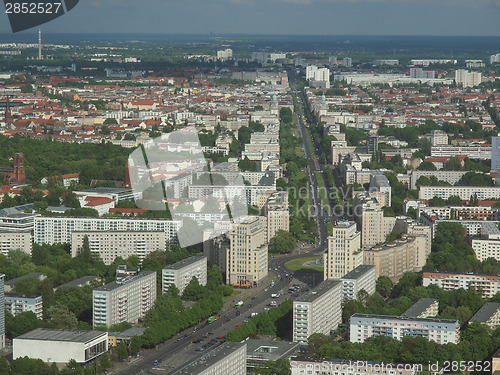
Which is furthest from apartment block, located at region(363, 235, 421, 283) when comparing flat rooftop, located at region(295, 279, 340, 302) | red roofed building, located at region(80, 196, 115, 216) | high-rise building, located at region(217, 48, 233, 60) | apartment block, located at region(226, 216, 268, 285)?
high-rise building, located at region(217, 48, 233, 60)

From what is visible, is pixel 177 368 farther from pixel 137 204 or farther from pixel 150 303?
pixel 137 204

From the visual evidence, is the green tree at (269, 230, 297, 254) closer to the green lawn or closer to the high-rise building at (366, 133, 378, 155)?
the green lawn

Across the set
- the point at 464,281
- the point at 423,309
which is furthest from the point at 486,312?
the point at 464,281

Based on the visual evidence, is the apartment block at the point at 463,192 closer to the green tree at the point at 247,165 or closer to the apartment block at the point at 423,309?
the green tree at the point at 247,165

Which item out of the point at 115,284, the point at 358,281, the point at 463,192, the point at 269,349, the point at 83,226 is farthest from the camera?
the point at 463,192

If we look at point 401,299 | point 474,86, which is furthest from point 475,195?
point 474,86

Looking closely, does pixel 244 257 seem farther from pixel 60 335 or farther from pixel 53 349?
pixel 53 349

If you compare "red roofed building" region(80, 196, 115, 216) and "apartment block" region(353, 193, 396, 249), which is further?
"red roofed building" region(80, 196, 115, 216)
